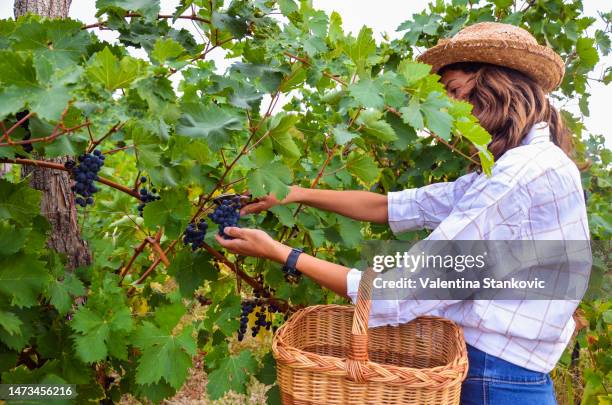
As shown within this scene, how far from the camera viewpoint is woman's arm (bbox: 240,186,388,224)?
93.9 inches

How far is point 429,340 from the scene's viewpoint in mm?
2129

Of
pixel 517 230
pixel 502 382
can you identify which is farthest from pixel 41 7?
pixel 502 382

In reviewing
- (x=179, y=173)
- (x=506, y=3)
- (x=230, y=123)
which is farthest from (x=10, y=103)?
(x=506, y=3)

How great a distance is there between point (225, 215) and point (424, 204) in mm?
876

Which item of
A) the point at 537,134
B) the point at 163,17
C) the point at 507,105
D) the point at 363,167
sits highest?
the point at 163,17

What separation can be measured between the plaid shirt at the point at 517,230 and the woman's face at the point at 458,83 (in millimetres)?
369

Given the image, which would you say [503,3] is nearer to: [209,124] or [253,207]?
[253,207]

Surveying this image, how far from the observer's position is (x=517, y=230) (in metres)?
1.86

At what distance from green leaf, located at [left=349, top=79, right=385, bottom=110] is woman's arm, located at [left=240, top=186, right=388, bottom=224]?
2.15 ft

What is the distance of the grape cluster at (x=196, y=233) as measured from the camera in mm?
2082

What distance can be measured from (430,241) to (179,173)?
2.71 feet

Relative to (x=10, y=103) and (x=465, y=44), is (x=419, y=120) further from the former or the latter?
(x=10, y=103)

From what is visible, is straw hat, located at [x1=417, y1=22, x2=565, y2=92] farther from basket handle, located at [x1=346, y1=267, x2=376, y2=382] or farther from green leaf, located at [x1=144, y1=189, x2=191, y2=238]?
green leaf, located at [x1=144, y1=189, x2=191, y2=238]

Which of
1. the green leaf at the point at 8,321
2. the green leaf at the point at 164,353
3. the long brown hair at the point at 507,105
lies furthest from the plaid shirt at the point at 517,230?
the green leaf at the point at 8,321
